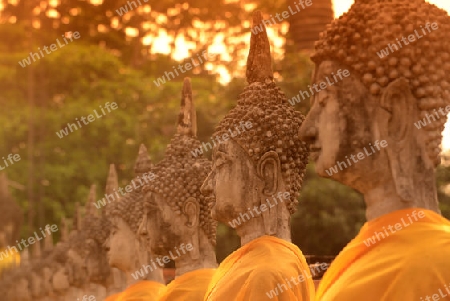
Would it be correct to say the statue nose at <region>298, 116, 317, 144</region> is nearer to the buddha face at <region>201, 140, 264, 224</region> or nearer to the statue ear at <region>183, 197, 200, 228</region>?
the buddha face at <region>201, 140, 264, 224</region>

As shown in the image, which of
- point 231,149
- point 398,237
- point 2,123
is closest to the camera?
point 398,237

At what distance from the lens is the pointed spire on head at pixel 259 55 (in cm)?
670

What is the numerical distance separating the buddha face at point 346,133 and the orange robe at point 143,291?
488cm

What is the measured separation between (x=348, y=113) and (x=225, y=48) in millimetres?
20987

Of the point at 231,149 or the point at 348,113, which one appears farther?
the point at 231,149

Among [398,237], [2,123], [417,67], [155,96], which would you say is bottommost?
[398,237]

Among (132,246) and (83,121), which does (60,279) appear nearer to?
(132,246)

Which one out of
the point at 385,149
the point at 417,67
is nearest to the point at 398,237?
the point at 385,149

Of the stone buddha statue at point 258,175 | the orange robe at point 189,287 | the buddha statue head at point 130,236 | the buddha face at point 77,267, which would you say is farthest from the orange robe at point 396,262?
the buddha face at point 77,267

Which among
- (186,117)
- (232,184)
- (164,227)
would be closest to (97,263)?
(186,117)

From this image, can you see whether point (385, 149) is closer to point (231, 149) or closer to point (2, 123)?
point (231, 149)

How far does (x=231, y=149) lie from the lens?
6375mm

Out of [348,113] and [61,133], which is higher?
[61,133]

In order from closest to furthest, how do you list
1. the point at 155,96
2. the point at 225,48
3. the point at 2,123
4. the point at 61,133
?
the point at 225,48 → the point at 155,96 → the point at 61,133 → the point at 2,123
